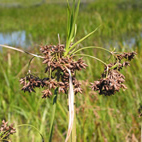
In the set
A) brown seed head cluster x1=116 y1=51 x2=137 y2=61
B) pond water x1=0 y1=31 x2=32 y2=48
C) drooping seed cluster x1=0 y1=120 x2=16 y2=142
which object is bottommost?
drooping seed cluster x1=0 y1=120 x2=16 y2=142

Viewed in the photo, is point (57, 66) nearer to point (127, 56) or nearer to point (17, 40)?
point (127, 56)

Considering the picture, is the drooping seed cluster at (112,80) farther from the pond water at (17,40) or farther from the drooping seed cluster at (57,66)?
the pond water at (17,40)

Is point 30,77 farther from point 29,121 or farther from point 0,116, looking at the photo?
point 0,116

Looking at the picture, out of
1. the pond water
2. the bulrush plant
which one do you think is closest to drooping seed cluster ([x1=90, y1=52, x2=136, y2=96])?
the bulrush plant

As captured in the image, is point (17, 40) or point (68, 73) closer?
point (68, 73)

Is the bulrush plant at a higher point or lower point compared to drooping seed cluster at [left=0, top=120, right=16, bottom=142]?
higher

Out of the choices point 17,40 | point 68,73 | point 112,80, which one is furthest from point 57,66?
point 17,40

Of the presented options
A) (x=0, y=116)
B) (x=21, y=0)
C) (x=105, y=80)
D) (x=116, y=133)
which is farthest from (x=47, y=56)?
(x=21, y=0)

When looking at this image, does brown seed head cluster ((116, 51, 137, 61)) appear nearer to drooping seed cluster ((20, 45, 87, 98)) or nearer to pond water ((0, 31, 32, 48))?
drooping seed cluster ((20, 45, 87, 98))

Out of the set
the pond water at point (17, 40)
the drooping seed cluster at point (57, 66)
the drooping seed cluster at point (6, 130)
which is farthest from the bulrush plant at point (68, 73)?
the pond water at point (17, 40)

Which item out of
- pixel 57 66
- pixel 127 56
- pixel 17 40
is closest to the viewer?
pixel 57 66

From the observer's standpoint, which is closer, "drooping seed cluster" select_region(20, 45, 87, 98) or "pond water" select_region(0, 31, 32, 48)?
"drooping seed cluster" select_region(20, 45, 87, 98)
